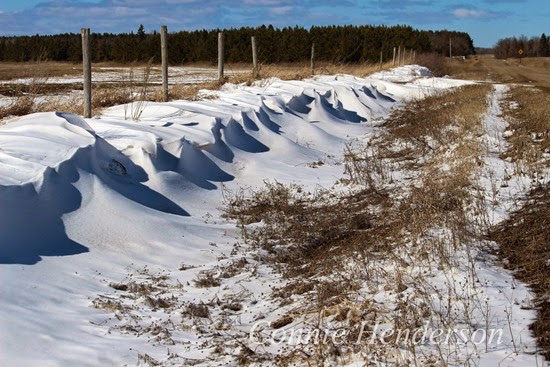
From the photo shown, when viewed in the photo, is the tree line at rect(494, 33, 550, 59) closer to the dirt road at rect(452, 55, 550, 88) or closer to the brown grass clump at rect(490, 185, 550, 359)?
the dirt road at rect(452, 55, 550, 88)

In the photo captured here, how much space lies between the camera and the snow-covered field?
412cm

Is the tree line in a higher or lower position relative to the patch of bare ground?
higher

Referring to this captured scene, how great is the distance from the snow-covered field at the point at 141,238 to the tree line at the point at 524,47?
4149 inches

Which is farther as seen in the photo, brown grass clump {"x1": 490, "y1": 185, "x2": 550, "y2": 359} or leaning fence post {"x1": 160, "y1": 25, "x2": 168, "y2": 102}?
leaning fence post {"x1": 160, "y1": 25, "x2": 168, "y2": 102}

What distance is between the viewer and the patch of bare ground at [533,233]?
4.17 m

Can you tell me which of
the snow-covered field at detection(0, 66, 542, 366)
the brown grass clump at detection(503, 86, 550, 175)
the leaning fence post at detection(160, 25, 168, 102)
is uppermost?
the leaning fence post at detection(160, 25, 168, 102)

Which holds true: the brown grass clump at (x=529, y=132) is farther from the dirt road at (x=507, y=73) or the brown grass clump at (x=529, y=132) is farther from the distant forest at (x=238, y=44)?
the distant forest at (x=238, y=44)

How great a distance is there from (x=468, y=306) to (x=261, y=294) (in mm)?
1580

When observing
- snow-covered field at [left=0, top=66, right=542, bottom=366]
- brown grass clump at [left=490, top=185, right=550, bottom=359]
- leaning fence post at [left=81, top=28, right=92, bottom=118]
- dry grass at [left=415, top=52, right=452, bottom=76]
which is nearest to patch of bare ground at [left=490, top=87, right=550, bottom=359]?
brown grass clump at [left=490, top=185, right=550, bottom=359]

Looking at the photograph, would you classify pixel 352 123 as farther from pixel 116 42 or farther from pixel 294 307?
pixel 116 42

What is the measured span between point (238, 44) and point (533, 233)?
163 ft

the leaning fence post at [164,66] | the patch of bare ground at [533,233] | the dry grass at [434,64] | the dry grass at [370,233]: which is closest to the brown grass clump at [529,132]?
the patch of bare ground at [533,233]

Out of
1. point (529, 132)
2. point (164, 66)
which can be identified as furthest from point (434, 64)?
point (164, 66)

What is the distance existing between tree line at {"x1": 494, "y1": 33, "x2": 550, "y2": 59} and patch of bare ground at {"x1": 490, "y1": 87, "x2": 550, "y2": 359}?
104526 mm
